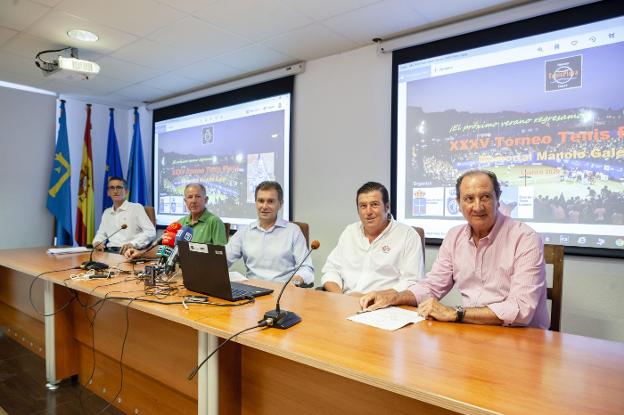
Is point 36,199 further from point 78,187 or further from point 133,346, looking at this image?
point 133,346

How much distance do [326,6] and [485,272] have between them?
199cm

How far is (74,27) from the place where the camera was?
288 cm

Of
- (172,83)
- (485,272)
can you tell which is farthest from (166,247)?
(172,83)

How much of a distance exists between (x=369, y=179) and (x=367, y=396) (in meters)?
2.28

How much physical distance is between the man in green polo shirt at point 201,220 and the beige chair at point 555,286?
6.86ft

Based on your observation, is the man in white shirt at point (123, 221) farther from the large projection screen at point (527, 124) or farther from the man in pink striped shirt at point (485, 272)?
the man in pink striped shirt at point (485, 272)

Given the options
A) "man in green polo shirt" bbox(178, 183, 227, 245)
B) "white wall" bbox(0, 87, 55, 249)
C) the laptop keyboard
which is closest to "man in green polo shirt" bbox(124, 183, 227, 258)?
"man in green polo shirt" bbox(178, 183, 227, 245)

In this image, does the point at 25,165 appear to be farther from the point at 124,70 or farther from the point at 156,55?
the point at 156,55

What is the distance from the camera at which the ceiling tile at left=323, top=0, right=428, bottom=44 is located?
102 inches

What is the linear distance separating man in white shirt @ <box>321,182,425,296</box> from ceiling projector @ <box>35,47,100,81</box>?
2.52m

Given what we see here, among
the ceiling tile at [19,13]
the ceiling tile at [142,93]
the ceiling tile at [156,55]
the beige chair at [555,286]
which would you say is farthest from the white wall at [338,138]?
the ceiling tile at [19,13]

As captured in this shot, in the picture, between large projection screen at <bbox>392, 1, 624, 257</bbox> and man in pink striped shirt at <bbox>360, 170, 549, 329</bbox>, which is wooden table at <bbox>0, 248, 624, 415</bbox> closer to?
man in pink striped shirt at <bbox>360, 170, 549, 329</bbox>

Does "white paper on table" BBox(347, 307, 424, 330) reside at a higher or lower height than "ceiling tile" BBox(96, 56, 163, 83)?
lower

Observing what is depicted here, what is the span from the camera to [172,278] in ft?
6.64
